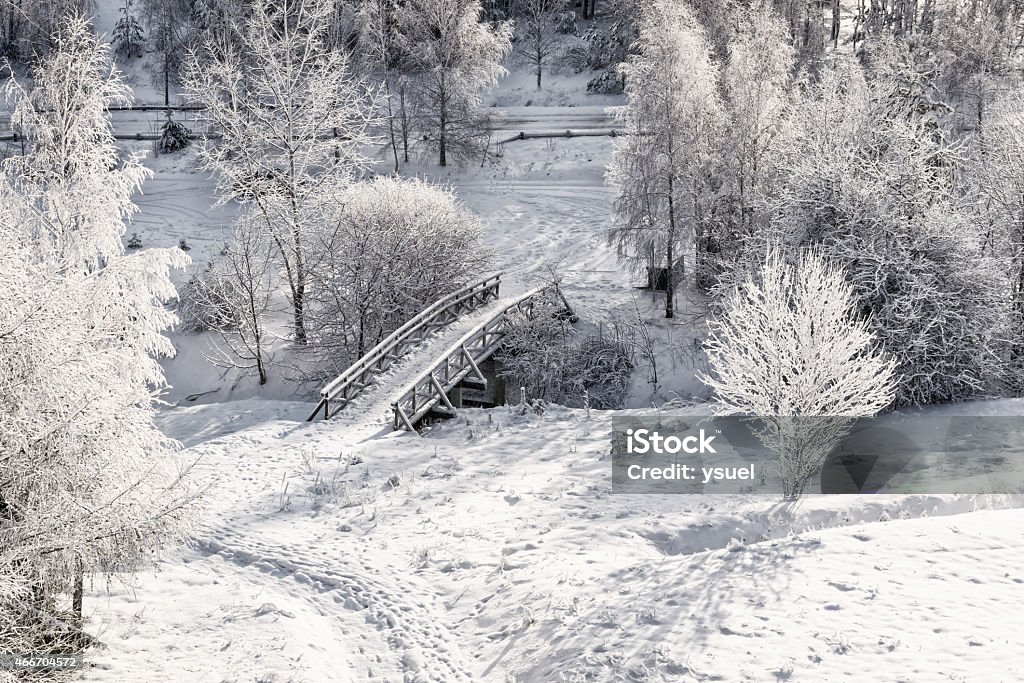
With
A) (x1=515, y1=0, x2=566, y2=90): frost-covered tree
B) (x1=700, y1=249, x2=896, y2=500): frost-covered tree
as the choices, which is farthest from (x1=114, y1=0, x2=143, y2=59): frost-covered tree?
(x1=700, y1=249, x2=896, y2=500): frost-covered tree

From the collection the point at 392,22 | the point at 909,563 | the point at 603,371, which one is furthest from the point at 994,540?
the point at 392,22

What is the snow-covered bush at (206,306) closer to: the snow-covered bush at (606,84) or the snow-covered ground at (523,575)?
the snow-covered ground at (523,575)

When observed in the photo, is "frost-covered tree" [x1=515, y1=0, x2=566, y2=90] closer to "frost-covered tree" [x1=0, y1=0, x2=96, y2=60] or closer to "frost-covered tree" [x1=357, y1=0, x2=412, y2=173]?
"frost-covered tree" [x1=357, y1=0, x2=412, y2=173]

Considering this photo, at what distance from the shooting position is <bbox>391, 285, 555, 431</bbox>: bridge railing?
66.3 ft

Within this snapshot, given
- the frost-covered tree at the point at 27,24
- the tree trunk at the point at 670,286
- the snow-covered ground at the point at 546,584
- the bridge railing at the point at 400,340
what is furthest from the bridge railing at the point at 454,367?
the frost-covered tree at the point at 27,24

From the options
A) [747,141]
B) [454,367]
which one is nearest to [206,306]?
[454,367]

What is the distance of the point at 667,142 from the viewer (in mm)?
27531

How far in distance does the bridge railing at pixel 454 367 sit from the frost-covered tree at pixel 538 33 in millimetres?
29528

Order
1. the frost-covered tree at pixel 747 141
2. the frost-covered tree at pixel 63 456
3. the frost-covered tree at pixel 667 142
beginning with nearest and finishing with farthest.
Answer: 1. the frost-covered tree at pixel 63 456
2. the frost-covered tree at pixel 747 141
3. the frost-covered tree at pixel 667 142

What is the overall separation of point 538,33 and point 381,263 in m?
31.7

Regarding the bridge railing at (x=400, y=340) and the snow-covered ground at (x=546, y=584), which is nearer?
the snow-covered ground at (x=546, y=584)

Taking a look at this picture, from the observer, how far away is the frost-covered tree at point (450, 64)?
131ft

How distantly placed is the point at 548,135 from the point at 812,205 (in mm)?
22761

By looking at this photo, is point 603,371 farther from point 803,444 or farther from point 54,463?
point 54,463
